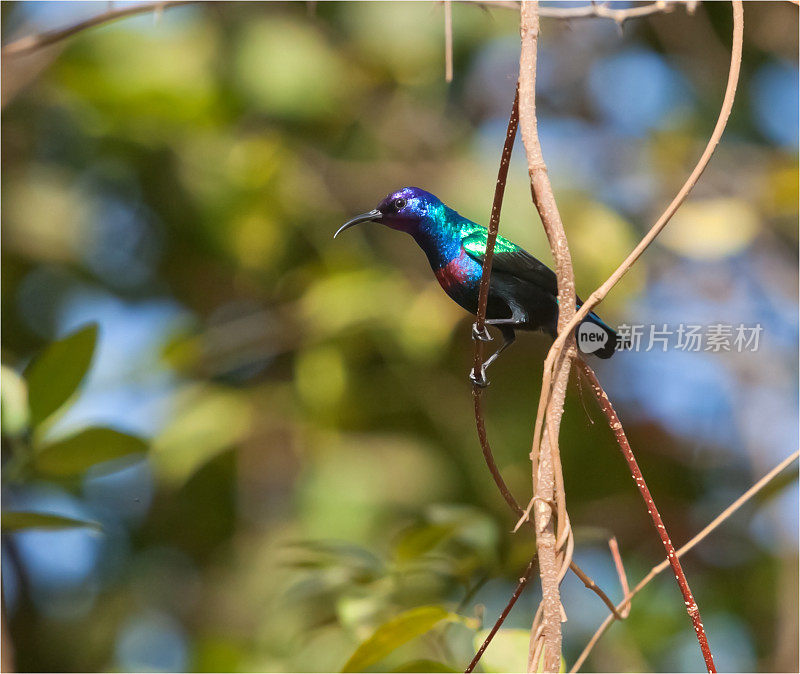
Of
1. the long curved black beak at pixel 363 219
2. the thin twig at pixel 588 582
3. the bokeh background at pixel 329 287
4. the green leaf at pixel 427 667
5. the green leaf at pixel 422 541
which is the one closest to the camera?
the thin twig at pixel 588 582

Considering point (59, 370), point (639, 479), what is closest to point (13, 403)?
point (59, 370)

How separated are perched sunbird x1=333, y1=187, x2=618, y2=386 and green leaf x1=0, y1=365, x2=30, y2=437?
0.74m

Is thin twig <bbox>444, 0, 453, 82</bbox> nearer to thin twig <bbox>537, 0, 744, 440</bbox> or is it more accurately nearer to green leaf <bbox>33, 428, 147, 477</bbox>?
thin twig <bbox>537, 0, 744, 440</bbox>

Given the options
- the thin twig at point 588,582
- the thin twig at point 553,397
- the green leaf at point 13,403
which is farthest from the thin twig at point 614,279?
the green leaf at point 13,403

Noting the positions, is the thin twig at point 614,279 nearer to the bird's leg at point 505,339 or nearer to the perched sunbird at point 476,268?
the bird's leg at point 505,339

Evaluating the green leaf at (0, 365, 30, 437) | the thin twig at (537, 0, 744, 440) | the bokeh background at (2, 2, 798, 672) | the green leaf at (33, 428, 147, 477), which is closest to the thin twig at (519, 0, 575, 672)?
the thin twig at (537, 0, 744, 440)

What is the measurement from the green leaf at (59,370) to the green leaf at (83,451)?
0.21 ft

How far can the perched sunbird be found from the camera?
4.00 ft

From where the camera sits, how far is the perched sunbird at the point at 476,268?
122 cm

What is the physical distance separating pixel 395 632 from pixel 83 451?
69 centimetres

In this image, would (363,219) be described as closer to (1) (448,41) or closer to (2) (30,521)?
(1) (448,41)

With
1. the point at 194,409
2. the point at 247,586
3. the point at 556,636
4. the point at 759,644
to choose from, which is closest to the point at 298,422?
the point at 194,409

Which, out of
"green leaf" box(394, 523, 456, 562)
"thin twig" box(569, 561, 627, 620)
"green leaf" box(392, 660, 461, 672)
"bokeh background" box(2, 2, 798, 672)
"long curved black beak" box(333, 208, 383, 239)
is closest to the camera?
"thin twig" box(569, 561, 627, 620)

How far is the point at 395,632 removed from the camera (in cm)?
131
